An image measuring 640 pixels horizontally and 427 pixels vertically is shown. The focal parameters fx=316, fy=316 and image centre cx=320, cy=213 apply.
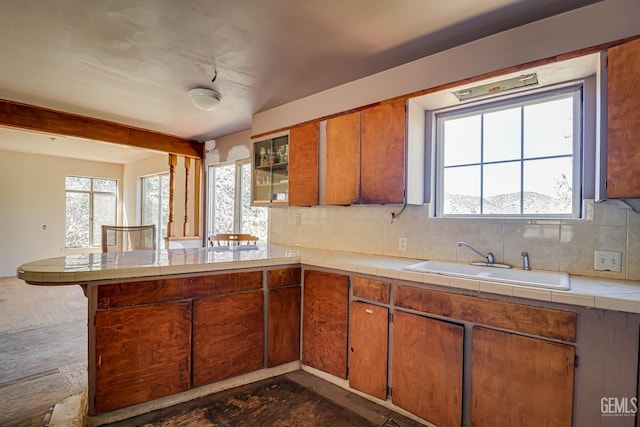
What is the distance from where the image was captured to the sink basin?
59.2 inches

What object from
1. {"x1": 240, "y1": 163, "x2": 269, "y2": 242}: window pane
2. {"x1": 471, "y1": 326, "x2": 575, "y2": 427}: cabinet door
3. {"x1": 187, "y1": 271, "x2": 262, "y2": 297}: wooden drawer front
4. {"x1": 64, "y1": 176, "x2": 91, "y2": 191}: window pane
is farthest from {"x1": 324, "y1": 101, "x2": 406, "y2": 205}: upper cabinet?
{"x1": 64, "y1": 176, "x2": 91, "y2": 191}: window pane

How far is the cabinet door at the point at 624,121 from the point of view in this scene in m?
1.43

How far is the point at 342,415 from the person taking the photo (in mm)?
1921

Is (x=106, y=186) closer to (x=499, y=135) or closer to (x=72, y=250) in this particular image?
(x=72, y=250)

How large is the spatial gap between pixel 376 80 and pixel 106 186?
7225 mm

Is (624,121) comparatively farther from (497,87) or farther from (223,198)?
(223,198)

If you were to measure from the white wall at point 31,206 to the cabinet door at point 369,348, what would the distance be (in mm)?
7109

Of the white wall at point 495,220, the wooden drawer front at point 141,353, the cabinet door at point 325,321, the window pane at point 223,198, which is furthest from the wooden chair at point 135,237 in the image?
the cabinet door at point 325,321

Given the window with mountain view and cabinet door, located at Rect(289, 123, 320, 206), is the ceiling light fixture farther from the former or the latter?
the window with mountain view

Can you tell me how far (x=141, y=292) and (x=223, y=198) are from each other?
10.0 ft

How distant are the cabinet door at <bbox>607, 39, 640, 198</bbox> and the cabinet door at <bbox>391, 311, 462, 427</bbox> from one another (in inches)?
39.9

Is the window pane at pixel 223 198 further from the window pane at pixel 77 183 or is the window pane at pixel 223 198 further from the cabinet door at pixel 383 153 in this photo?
the window pane at pixel 77 183

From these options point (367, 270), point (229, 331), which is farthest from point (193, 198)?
point (367, 270)

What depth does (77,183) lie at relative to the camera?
6.85 meters
